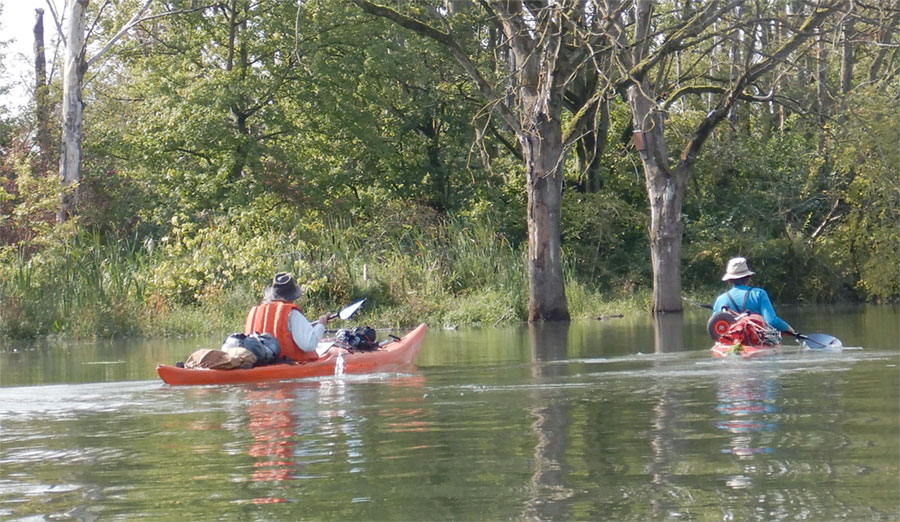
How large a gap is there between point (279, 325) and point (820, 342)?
22.9 feet

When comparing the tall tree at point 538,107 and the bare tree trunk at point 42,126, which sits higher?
the bare tree trunk at point 42,126

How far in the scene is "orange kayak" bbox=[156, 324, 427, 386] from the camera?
534 inches

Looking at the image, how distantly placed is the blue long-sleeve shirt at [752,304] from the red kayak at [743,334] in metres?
0.28

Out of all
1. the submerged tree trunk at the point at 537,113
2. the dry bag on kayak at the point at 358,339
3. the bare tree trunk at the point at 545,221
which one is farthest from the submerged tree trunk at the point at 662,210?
the dry bag on kayak at the point at 358,339

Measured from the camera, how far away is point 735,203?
35.5m

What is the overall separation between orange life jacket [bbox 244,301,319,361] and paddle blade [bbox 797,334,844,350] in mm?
Result: 6521

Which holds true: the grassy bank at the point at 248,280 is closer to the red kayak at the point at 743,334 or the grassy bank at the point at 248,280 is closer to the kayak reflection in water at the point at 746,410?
the red kayak at the point at 743,334

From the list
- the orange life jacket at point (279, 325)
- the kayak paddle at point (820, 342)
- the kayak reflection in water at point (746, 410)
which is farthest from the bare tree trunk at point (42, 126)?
the kayak reflection in water at point (746, 410)

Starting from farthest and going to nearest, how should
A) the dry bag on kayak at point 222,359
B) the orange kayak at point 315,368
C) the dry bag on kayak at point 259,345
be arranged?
the dry bag on kayak at point 259,345 < the dry bag on kayak at point 222,359 < the orange kayak at point 315,368

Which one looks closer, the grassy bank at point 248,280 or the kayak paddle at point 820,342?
the kayak paddle at point 820,342

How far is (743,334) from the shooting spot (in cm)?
1546

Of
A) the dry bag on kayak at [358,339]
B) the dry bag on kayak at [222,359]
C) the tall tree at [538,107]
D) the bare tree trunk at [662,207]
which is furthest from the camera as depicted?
the bare tree trunk at [662,207]

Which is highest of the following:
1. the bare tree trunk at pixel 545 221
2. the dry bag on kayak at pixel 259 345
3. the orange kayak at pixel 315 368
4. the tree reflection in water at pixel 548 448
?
the bare tree trunk at pixel 545 221

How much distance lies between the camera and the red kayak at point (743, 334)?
50.5ft
